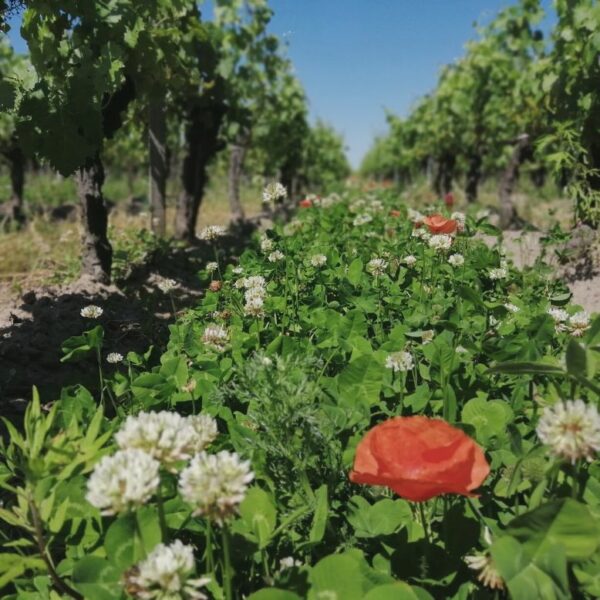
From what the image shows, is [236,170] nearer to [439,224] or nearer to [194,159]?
[194,159]

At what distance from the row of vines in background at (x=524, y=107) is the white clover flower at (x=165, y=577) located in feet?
21.1

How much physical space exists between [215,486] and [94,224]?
17.0 feet

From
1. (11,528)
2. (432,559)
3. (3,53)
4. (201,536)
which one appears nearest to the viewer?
(432,559)

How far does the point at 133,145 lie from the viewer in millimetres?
20969

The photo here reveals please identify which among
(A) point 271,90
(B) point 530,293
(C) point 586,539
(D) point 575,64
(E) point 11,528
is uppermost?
(A) point 271,90

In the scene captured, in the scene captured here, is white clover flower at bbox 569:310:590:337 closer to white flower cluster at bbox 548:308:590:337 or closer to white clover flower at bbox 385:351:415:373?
white flower cluster at bbox 548:308:590:337

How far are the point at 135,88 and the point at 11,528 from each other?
4.74 meters

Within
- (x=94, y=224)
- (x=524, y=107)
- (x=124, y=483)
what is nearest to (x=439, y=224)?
(x=124, y=483)

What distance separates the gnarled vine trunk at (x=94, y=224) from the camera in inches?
225

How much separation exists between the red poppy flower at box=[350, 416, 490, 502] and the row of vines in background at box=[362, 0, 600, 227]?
5.95m

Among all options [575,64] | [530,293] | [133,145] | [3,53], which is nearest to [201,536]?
[530,293]

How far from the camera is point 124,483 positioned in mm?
1080

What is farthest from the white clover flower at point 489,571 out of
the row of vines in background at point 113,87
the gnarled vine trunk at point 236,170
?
the gnarled vine trunk at point 236,170

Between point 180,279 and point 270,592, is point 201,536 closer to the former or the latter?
point 270,592
